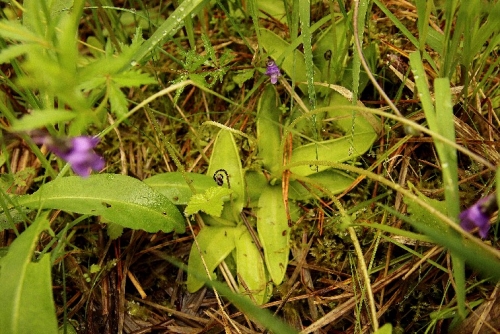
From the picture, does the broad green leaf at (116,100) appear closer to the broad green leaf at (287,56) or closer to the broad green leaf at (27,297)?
the broad green leaf at (27,297)

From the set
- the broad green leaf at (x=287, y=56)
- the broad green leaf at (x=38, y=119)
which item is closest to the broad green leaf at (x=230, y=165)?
the broad green leaf at (x=287, y=56)

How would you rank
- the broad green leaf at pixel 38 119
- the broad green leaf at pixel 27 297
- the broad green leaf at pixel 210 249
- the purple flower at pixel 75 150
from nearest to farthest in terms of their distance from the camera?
the broad green leaf at pixel 38 119, the purple flower at pixel 75 150, the broad green leaf at pixel 27 297, the broad green leaf at pixel 210 249

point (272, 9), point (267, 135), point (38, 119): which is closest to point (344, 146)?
point (267, 135)

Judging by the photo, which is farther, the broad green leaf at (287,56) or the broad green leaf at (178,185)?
the broad green leaf at (287,56)

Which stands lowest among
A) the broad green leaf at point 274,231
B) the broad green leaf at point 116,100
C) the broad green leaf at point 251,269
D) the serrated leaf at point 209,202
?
the broad green leaf at point 251,269

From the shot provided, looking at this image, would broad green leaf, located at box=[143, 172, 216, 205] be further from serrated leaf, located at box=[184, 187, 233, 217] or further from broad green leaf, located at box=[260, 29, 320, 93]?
broad green leaf, located at box=[260, 29, 320, 93]

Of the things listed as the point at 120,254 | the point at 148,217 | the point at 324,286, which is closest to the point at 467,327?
the point at 324,286

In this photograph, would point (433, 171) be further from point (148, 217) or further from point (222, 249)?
point (148, 217)
